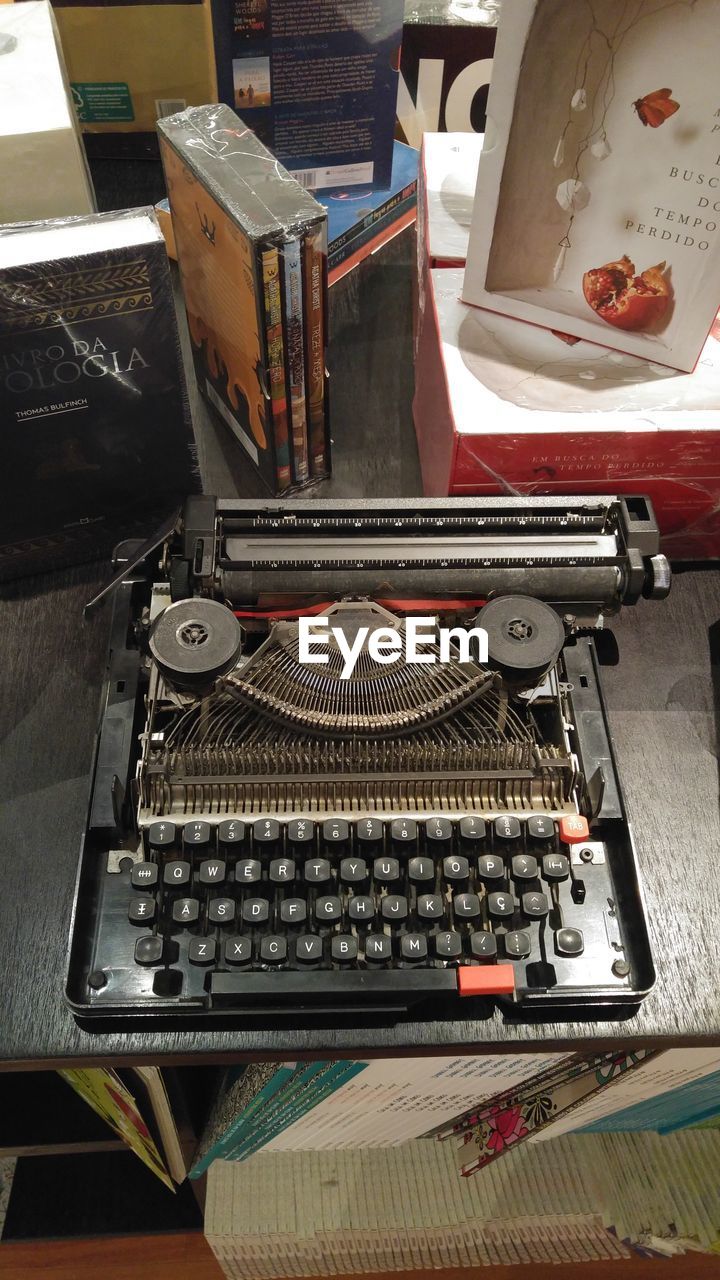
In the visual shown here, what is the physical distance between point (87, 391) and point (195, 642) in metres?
0.38

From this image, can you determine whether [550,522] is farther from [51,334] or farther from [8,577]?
[8,577]

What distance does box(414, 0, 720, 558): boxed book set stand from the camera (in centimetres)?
125

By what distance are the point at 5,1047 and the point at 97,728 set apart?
429mm

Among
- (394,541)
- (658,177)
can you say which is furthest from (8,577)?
(658,177)

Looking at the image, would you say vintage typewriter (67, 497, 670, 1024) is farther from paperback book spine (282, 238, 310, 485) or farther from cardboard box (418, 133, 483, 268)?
cardboard box (418, 133, 483, 268)

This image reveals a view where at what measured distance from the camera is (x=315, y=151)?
1.78m

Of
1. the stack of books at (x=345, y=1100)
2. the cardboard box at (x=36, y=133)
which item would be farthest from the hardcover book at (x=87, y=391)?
the stack of books at (x=345, y=1100)

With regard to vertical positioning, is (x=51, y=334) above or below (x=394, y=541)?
above

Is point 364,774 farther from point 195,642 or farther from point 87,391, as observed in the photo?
point 87,391

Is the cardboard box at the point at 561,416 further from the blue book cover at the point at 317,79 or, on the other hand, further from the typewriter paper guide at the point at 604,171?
the blue book cover at the point at 317,79

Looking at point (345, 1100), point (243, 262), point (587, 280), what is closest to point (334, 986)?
point (345, 1100)

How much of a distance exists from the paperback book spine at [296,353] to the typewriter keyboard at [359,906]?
0.65 metres

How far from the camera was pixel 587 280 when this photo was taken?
148cm

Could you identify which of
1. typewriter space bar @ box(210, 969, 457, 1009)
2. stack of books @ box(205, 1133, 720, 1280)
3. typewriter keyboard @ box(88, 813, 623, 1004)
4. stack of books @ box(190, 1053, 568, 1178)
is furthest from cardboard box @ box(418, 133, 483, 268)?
stack of books @ box(205, 1133, 720, 1280)
